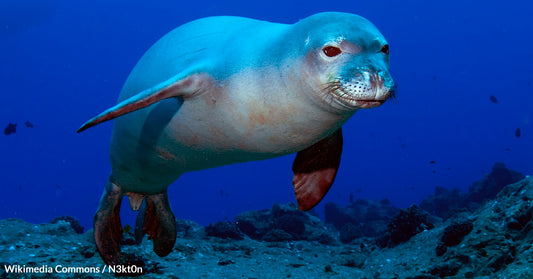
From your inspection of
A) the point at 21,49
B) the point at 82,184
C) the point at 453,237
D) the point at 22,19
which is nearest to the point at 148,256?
the point at 453,237

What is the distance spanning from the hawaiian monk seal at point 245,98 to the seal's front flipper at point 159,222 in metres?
0.40

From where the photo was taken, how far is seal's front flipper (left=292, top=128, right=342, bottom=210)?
4797 mm

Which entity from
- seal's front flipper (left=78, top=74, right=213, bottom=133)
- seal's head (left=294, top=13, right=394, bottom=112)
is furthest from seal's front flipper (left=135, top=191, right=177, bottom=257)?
seal's head (left=294, top=13, right=394, bottom=112)

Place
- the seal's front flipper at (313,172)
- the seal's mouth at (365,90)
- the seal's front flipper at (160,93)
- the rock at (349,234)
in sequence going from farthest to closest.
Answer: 1. the rock at (349,234)
2. the seal's front flipper at (313,172)
3. the seal's front flipper at (160,93)
4. the seal's mouth at (365,90)

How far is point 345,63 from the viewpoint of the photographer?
2.68 meters

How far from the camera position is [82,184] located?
354 ft

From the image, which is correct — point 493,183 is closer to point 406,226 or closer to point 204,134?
point 406,226

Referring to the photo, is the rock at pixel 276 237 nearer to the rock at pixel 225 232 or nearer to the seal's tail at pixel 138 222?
the rock at pixel 225 232

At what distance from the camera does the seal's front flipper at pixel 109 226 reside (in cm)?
503

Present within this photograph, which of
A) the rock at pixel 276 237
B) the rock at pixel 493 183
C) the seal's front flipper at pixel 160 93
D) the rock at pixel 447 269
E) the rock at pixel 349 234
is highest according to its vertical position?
the rock at pixel 493 183

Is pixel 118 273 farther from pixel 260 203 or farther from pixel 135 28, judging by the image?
pixel 135 28

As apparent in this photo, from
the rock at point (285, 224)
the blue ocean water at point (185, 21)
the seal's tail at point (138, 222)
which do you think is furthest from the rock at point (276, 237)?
the blue ocean water at point (185, 21)

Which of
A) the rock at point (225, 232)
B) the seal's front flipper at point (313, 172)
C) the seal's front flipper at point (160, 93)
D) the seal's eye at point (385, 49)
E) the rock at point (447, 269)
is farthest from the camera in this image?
the rock at point (225, 232)

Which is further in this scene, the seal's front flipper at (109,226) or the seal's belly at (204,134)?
the seal's front flipper at (109,226)
